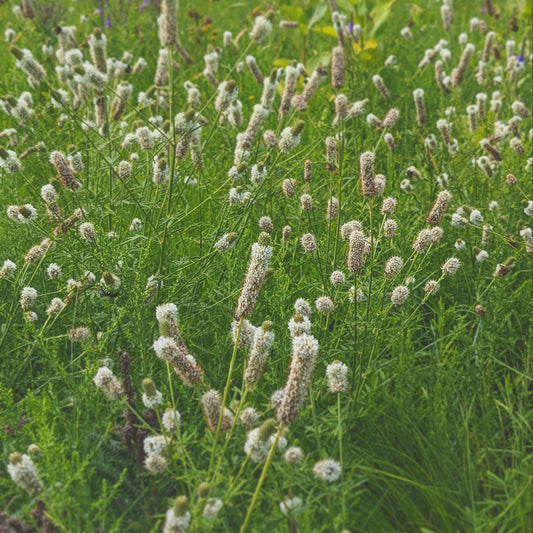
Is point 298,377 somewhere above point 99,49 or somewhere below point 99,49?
below

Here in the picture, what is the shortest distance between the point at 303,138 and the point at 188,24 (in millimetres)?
3859

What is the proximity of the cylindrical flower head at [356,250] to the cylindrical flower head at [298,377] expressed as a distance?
0.55 m

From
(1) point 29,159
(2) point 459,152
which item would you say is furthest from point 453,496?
(1) point 29,159

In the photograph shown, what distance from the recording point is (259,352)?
4.56ft

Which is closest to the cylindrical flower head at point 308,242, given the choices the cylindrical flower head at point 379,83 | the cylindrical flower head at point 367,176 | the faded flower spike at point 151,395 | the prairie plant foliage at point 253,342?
the prairie plant foliage at point 253,342

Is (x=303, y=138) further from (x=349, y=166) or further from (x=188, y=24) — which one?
(x=188, y=24)

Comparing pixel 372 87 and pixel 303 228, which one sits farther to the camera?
pixel 372 87

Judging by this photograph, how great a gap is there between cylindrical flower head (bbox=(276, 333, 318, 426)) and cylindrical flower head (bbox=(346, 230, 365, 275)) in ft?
1.81

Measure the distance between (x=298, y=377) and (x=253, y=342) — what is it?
239 mm

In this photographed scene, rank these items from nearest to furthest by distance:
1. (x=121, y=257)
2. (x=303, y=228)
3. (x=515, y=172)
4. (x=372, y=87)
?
(x=121, y=257) → (x=303, y=228) → (x=515, y=172) → (x=372, y=87)

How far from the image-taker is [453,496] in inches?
63.9

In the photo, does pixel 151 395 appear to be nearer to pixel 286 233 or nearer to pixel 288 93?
pixel 286 233

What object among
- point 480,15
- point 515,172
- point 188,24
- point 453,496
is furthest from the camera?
point 480,15

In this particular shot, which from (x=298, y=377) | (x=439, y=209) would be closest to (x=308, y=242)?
(x=439, y=209)
